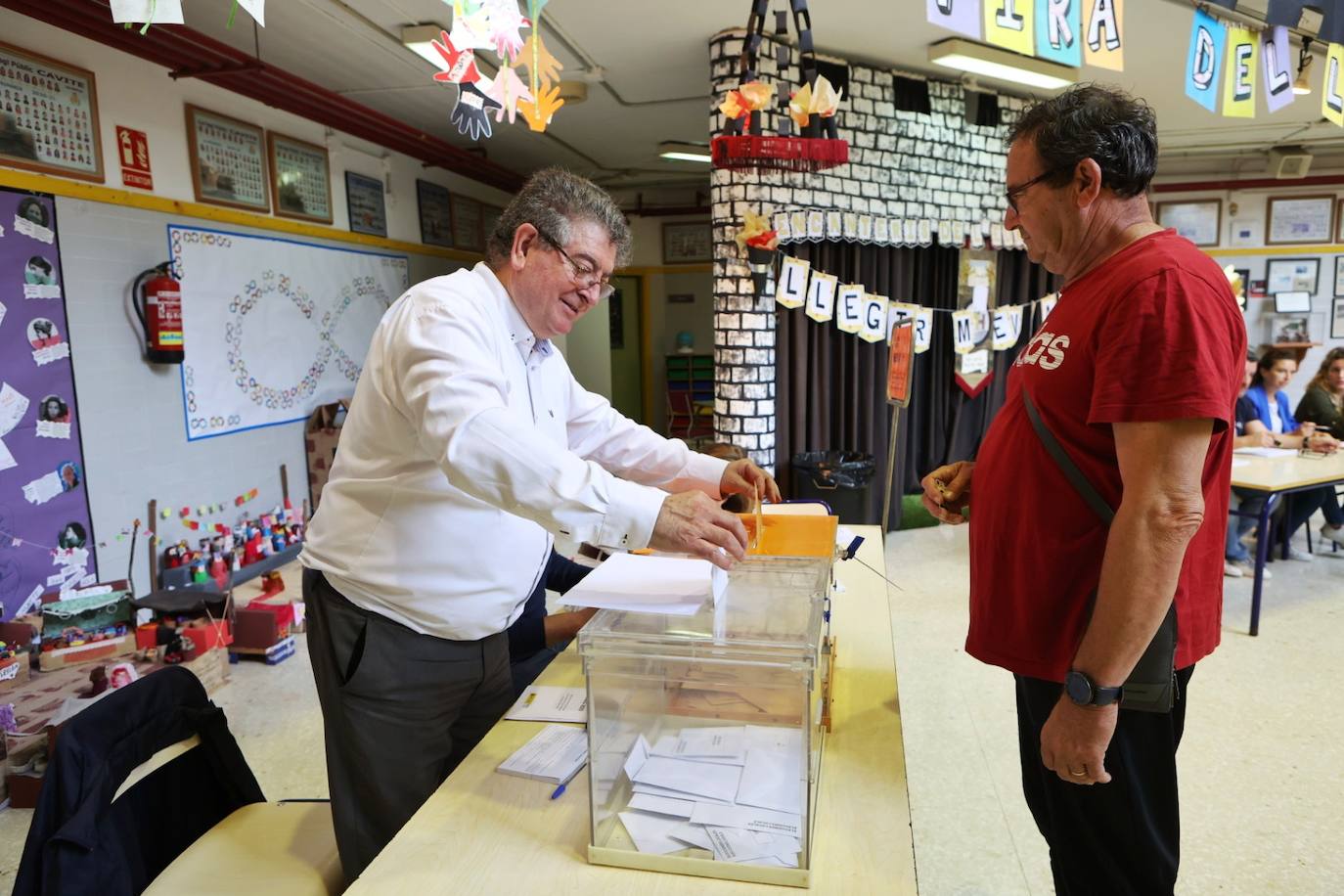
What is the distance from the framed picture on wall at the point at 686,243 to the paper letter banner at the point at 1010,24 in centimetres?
742

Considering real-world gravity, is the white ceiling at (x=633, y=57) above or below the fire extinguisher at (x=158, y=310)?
above

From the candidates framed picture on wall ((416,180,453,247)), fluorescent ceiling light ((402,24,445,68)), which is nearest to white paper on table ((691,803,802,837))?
fluorescent ceiling light ((402,24,445,68))

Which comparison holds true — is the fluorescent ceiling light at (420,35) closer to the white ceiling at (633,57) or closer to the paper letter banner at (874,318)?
the white ceiling at (633,57)

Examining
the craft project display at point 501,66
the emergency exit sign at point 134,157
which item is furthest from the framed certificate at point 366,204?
the craft project display at point 501,66

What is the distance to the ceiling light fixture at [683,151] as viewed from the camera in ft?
24.7

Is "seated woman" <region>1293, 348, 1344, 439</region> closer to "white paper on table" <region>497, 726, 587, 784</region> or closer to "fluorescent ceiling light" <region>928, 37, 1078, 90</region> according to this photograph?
"fluorescent ceiling light" <region>928, 37, 1078, 90</region>

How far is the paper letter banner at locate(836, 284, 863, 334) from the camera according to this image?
17.6 feet

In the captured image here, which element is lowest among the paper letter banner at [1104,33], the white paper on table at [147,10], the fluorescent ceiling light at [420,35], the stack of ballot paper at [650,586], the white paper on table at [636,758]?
the white paper on table at [636,758]

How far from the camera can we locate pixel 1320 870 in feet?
7.29

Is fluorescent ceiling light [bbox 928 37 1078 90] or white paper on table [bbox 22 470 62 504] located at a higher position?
fluorescent ceiling light [bbox 928 37 1078 90]

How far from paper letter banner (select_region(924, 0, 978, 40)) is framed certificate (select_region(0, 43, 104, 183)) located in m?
3.74

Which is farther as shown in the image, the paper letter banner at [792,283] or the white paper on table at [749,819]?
the paper letter banner at [792,283]

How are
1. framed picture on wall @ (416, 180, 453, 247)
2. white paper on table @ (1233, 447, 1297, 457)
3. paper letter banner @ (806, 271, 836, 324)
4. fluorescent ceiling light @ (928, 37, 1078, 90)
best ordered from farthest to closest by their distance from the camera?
framed picture on wall @ (416, 180, 453, 247), paper letter banner @ (806, 271, 836, 324), fluorescent ceiling light @ (928, 37, 1078, 90), white paper on table @ (1233, 447, 1297, 457)

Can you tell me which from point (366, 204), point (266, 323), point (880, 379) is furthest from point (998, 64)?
point (266, 323)
